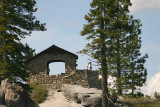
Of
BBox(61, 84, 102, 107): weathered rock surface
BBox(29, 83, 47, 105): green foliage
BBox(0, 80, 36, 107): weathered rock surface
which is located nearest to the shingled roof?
BBox(29, 83, 47, 105): green foliage

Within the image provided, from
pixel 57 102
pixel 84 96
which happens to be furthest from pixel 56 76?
pixel 84 96

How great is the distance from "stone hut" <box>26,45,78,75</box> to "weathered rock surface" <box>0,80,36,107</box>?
11.1m

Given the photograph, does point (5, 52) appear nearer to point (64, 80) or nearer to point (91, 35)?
point (91, 35)

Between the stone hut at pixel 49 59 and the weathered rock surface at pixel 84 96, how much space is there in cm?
489

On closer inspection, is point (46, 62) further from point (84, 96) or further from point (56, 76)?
point (84, 96)

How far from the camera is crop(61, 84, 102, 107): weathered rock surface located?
23.4 metres

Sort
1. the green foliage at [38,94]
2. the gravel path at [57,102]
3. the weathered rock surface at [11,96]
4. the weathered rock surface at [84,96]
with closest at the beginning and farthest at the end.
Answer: the weathered rock surface at [11,96], the weathered rock surface at [84,96], the gravel path at [57,102], the green foliage at [38,94]

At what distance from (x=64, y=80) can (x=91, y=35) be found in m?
8.84

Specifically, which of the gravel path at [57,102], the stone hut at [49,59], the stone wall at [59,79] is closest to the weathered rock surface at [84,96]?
the gravel path at [57,102]

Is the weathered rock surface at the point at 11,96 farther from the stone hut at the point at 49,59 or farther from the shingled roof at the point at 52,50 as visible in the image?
the shingled roof at the point at 52,50

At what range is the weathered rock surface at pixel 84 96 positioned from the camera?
23422mm

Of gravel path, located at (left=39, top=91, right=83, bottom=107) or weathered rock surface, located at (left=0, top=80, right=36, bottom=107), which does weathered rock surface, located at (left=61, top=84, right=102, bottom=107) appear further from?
weathered rock surface, located at (left=0, top=80, right=36, bottom=107)

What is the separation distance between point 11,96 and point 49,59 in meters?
12.9

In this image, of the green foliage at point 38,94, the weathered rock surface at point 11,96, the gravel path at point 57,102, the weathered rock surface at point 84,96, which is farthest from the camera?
the green foliage at point 38,94
